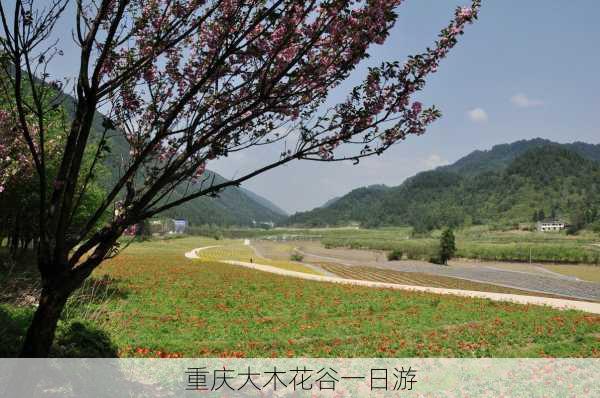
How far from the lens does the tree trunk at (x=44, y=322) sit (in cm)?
457

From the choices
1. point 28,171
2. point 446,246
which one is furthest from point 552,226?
point 28,171

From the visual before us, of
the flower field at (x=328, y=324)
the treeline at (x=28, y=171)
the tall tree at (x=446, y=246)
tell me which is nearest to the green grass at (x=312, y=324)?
the flower field at (x=328, y=324)

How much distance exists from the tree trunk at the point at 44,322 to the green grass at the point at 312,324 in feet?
5.28

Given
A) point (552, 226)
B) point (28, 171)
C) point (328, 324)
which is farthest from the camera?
point (552, 226)

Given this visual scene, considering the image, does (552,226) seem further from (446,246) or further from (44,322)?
(44,322)

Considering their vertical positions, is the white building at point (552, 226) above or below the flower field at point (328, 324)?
above

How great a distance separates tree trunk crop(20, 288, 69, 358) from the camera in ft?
15.0

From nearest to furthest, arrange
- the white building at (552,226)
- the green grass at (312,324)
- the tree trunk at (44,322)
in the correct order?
1. the tree trunk at (44,322)
2. the green grass at (312,324)
3. the white building at (552,226)

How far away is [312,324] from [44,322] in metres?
11.1

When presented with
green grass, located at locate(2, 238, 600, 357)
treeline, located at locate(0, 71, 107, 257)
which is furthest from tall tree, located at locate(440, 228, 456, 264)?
treeline, located at locate(0, 71, 107, 257)

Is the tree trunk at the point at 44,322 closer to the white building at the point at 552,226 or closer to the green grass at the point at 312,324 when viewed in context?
the green grass at the point at 312,324

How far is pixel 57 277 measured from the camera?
461cm

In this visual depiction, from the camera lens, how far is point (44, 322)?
4652 mm

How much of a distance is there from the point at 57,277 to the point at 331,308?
48.6 feet
